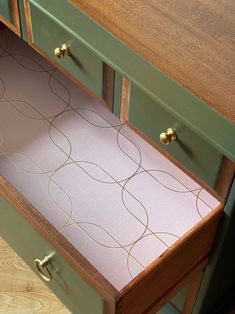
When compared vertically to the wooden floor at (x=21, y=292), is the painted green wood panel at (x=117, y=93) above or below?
above

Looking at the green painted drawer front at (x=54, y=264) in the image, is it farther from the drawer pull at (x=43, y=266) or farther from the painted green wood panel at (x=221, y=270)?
the painted green wood panel at (x=221, y=270)

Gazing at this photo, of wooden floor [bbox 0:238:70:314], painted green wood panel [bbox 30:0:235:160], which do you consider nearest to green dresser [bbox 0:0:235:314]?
painted green wood panel [bbox 30:0:235:160]

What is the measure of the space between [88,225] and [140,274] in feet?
0.56

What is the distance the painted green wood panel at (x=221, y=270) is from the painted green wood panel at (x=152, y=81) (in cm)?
10

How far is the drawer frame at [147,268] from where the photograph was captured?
0.89 meters

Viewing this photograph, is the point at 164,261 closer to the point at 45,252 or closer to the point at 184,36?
the point at 45,252

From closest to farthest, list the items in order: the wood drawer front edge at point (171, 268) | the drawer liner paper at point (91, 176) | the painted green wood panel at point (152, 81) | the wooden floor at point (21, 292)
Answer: the painted green wood panel at point (152, 81), the wood drawer front edge at point (171, 268), the drawer liner paper at point (91, 176), the wooden floor at point (21, 292)

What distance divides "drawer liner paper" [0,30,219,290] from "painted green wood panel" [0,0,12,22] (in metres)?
0.19

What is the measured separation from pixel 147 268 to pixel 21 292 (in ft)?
1.81

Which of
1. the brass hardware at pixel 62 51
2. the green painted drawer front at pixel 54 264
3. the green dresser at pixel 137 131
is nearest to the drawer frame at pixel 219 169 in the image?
the green dresser at pixel 137 131

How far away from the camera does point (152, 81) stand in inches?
33.3

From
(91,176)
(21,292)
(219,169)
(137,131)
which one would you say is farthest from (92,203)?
(21,292)

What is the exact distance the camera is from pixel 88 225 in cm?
103

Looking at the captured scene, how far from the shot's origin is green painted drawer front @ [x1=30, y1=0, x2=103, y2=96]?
37.5 inches
